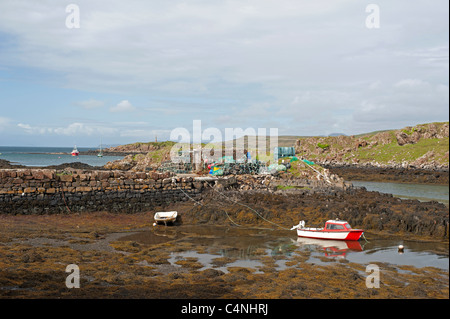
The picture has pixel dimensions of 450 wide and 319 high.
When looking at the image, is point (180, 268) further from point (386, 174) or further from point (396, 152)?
point (396, 152)

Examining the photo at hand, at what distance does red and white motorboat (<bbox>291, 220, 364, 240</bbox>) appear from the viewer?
17.8m

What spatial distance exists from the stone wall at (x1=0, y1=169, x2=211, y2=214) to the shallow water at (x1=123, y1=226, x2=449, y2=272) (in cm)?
517

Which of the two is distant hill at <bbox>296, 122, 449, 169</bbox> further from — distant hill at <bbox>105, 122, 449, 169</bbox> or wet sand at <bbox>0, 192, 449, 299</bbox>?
wet sand at <bbox>0, 192, 449, 299</bbox>

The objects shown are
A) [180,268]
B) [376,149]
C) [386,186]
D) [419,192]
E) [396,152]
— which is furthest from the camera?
[376,149]

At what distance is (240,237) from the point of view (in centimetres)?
1934

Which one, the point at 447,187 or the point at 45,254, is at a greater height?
the point at 447,187

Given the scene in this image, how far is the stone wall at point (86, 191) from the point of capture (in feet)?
74.7

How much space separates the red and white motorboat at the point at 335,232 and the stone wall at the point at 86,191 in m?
10.0

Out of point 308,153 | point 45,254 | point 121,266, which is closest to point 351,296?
point 121,266

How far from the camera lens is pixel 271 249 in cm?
1675

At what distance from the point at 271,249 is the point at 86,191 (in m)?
13.4

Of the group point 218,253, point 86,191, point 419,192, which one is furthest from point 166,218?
point 419,192
